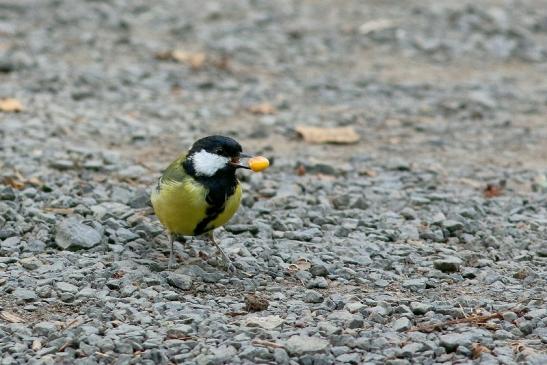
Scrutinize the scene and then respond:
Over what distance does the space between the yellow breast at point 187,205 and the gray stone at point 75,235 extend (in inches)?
20.9

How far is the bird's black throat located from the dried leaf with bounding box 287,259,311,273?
0.56 metres

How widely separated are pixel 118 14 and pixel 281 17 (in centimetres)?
207

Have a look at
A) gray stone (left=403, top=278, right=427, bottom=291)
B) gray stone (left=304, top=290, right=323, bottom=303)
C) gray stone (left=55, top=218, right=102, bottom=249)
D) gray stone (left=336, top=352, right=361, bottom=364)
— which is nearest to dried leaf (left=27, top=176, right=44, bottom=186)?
gray stone (left=55, top=218, right=102, bottom=249)

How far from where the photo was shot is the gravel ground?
509cm

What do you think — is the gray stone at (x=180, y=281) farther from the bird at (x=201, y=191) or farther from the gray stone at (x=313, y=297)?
the gray stone at (x=313, y=297)

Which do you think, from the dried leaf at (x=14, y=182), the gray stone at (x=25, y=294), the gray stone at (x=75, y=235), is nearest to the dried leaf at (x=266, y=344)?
the gray stone at (x=25, y=294)

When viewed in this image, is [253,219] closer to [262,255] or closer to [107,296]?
[262,255]

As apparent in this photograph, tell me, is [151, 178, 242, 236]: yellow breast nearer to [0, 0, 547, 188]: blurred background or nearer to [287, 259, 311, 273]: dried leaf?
[287, 259, 311, 273]: dried leaf

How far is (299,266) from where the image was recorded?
20.2 feet

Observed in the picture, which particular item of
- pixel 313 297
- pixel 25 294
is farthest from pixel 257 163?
pixel 25 294

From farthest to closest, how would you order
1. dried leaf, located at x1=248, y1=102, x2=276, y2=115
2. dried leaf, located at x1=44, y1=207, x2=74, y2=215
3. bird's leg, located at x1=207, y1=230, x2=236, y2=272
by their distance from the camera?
1. dried leaf, located at x1=248, y1=102, x2=276, y2=115
2. dried leaf, located at x1=44, y1=207, x2=74, y2=215
3. bird's leg, located at x1=207, y1=230, x2=236, y2=272

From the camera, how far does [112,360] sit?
4.74m

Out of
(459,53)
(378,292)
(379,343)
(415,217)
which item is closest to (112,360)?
(379,343)

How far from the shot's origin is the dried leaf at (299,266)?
20.0ft
